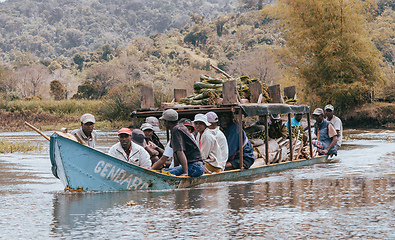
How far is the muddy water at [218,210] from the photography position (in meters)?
6.39

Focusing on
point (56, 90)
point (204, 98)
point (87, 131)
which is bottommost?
point (87, 131)

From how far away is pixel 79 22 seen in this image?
170 meters

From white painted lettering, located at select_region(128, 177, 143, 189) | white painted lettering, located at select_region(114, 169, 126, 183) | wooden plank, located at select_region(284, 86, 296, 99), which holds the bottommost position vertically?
white painted lettering, located at select_region(128, 177, 143, 189)

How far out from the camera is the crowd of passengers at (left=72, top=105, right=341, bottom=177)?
29.0ft

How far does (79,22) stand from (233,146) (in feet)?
549

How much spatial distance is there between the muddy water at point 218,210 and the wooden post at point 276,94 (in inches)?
83.9

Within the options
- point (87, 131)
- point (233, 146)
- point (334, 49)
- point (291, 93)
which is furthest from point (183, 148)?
point (334, 49)

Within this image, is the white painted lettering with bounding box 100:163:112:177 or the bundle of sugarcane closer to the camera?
the white painted lettering with bounding box 100:163:112:177

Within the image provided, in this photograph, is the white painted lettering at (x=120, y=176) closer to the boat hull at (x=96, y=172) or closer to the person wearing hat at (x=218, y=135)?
the boat hull at (x=96, y=172)

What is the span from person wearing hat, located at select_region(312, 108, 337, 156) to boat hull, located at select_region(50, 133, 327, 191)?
6414mm

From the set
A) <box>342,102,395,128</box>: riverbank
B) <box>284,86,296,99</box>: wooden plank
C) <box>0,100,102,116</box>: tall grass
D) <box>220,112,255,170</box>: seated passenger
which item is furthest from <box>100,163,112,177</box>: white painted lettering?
<box>0,100,102,116</box>: tall grass

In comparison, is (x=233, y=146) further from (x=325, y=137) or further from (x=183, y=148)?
(x=325, y=137)

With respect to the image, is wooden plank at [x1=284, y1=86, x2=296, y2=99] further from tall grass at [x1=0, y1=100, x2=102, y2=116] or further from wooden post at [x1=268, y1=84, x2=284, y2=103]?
tall grass at [x1=0, y1=100, x2=102, y2=116]

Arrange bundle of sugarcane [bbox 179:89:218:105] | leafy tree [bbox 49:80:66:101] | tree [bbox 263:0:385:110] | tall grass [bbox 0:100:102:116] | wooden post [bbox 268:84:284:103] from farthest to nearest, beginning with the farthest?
leafy tree [bbox 49:80:66:101]
tall grass [bbox 0:100:102:116]
tree [bbox 263:0:385:110]
wooden post [bbox 268:84:284:103]
bundle of sugarcane [bbox 179:89:218:105]
